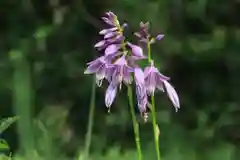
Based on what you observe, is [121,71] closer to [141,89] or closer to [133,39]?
[141,89]

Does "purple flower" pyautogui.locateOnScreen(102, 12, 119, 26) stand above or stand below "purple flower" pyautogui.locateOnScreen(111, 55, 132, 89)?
above

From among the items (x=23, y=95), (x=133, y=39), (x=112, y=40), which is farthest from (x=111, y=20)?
(x=133, y=39)

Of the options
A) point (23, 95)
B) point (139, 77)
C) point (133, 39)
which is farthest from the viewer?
point (133, 39)

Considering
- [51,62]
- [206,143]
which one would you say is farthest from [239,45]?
[51,62]

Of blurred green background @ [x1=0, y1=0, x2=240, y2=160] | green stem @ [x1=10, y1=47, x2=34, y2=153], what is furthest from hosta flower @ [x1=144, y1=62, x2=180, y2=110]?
blurred green background @ [x1=0, y1=0, x2=240, y2=160]

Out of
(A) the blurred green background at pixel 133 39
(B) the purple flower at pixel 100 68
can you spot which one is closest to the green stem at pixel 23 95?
(A) the blurred green background at pixel 133 39

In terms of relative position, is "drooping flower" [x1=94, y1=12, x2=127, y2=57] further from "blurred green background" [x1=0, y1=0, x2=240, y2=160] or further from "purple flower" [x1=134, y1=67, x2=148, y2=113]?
"blurred green background" [x1=0, y1=0, x2=240, y2=160]

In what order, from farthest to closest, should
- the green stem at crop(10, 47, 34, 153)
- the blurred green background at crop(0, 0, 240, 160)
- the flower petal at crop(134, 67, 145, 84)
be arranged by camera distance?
1. the blurred green background at crop(0, 0, 240, 160)
2. the green stem at crop(10, 47, 34, 153)
3. the flower petal at crop(134, 67, 145, 84)

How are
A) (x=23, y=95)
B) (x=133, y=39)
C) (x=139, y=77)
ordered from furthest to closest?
(x=133, y=39)
(x=23, y=95)
(x=139, y=77)
